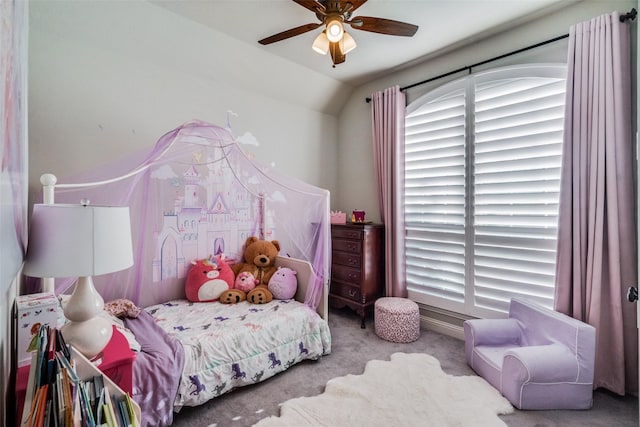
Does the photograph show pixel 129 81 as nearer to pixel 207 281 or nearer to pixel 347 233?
pixel 207 281

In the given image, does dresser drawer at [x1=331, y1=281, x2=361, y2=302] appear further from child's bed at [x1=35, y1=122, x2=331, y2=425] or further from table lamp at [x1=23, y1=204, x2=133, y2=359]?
table lamp at [x1=23, y1=204, x2=133, y2=359]

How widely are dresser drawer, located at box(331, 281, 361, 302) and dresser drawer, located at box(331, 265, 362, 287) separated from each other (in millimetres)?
63

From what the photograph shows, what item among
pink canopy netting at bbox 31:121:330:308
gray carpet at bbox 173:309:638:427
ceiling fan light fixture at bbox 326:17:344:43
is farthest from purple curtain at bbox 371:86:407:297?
ceiling fan light fixture at bbox 326:17:344:43

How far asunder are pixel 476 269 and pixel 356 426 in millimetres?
1797

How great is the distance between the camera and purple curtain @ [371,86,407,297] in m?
3.23

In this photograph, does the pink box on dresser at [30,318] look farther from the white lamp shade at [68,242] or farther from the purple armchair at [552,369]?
the purple armchair at [552,369]

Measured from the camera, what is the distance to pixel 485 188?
2.68 m

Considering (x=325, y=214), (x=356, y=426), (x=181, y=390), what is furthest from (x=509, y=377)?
(x=181, y=390)

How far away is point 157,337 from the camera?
1.87 m

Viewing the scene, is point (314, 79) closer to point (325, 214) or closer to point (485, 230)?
point (325, 214)

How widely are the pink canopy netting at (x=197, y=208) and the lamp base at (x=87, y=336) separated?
3.45ft

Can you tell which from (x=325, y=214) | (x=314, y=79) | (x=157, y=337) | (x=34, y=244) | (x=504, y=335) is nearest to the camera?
(x=34, y=244)

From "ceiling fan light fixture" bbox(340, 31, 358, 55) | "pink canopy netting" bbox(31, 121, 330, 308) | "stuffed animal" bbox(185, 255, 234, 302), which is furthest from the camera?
"stuffed animal" bbox(185, 255, 234, 302)

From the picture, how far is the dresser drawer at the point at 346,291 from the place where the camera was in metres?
3.20
